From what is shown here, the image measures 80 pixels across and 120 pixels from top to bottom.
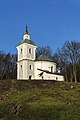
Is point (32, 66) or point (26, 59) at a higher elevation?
point (26, 59)

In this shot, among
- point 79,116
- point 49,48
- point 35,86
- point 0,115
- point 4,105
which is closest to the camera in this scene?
point 79,116

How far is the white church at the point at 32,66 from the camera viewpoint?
49.6 meters

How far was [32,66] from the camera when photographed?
51.0 metres

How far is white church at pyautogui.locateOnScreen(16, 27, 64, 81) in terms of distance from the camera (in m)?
49.6

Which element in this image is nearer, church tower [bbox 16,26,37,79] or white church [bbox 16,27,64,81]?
white church [bbox 16,27,64,81]

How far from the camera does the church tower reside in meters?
50.3

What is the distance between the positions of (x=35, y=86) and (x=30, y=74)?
53.9 ft

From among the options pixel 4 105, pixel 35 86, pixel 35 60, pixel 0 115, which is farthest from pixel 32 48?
pixel 0 115

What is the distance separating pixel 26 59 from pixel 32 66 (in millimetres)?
1754

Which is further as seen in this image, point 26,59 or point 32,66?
point 32,66

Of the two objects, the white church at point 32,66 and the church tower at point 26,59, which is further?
the church tower at point 26,59

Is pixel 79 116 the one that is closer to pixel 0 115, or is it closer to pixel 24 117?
pixel 24 117

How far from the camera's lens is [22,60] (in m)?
51.1

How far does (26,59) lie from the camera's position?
1992 inches
